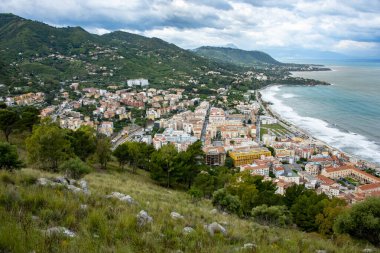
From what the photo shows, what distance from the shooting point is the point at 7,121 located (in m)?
19.8

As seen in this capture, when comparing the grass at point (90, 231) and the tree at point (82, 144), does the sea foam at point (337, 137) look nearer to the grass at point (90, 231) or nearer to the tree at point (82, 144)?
the tree at point (82, 144)

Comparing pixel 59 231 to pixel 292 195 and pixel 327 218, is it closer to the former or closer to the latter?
pixel 327 218

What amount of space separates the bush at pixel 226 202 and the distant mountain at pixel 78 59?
65.7 metres

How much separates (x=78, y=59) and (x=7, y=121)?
94570 millimetres

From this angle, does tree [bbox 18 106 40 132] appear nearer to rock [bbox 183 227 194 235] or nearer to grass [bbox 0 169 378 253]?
grass [bbox 0 169 378 253]

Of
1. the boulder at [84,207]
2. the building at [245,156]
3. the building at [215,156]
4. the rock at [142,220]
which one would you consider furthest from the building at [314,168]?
the boulder at [84,207]

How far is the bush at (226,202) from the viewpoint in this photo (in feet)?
41.0

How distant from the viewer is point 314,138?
150ft

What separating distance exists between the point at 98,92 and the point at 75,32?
80884 mm

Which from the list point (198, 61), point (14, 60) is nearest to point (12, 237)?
point (14, 60)

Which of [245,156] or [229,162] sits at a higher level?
[245,156]

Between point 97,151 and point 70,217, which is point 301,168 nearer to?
point 97,151

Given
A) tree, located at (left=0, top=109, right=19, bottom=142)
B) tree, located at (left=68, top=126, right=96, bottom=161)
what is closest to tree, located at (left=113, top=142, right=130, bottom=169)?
tree, located at (left=68, top=126, right=96, bottom=161)

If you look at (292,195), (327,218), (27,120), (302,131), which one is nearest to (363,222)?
(327,218)
